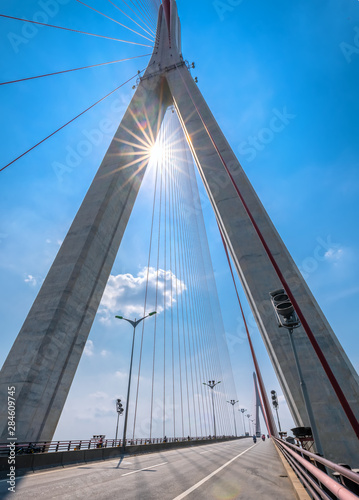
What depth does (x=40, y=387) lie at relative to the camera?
12.3 m

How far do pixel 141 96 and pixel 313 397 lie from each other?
26644 millimetres

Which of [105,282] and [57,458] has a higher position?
[105,282]

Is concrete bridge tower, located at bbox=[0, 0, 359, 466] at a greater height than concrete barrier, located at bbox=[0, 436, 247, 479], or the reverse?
concrete bridge tower, located at bbox=[0, 0, 359, 466]

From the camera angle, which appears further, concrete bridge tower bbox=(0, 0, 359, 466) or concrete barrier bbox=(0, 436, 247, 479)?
concrete barrier bbox=(0, 436, 247, 479)

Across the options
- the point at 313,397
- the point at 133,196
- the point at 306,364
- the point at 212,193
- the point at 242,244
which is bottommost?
the point at 313,397

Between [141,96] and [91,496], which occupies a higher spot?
[141,96]

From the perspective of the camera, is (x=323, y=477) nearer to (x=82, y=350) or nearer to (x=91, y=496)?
(x=91, y=496)

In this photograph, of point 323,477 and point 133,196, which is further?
point 133,196

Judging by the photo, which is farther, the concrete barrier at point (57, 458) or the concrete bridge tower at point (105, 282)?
the concrete barrier at point (57, 458)

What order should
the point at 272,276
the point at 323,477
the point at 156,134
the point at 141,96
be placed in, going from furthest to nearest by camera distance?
the point at 156,134, the point at 141,96, the point at 272,276, the point at 323,477

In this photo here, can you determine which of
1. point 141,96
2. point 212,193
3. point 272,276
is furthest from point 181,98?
point 272,276

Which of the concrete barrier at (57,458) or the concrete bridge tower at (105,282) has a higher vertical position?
the concrete bridge tower at (105,282)

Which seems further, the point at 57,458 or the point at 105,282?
the point at 105,282

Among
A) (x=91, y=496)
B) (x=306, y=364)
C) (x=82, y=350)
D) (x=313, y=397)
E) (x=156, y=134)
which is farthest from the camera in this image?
(x=156, y=134)
